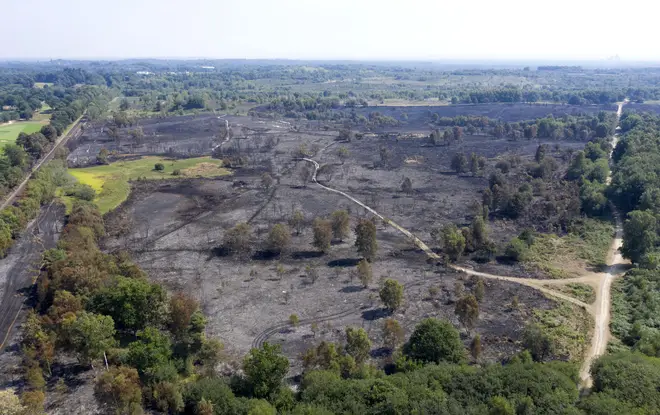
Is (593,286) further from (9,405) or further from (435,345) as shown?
(9,405)

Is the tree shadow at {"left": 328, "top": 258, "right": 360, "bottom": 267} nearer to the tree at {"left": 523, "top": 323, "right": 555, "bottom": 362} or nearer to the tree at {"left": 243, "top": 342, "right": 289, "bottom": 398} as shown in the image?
the tree at {"left": 523, "top": 323, "right": 555, "bottom": 362}

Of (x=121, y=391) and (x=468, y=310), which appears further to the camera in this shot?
(x=468, y=310)

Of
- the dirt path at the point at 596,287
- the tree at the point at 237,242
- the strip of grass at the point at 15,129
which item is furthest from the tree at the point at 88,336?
the strip of grass at the point at 15,129

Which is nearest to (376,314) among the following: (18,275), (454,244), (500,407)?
(454,244)

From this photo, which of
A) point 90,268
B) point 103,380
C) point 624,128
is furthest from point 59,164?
point 624,128

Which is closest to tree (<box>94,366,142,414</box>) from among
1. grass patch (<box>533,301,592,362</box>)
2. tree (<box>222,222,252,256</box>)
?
tree (<box>222,222,252,256</box>)
